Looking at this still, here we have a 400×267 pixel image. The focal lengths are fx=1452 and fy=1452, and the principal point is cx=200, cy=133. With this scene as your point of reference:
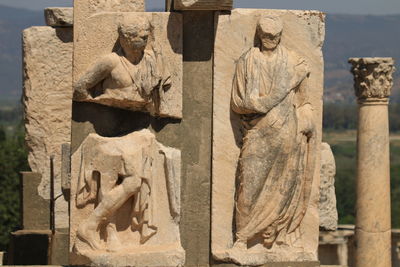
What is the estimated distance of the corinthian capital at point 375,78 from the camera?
2139cm

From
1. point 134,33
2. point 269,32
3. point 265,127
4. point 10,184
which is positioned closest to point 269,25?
point 269,32

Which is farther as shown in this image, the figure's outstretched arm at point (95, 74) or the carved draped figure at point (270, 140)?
the carved draped figure at point (270, 140)

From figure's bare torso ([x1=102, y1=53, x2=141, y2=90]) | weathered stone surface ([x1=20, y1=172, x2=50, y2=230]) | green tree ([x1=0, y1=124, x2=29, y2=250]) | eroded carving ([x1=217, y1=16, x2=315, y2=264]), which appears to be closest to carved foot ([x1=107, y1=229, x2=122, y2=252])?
eroded carving ([x1=217, y1=16, x2=315, y2=264])

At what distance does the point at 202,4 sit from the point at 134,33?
738mm

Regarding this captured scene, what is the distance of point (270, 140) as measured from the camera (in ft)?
46.7

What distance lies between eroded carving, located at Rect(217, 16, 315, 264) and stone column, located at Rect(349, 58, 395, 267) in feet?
22.7

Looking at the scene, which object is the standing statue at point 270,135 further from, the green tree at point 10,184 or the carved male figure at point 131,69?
the green tree at point 10,184

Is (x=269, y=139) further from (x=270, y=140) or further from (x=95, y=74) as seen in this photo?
(x=95, y=74)

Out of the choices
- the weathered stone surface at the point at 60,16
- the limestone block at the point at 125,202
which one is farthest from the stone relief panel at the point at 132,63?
the weathered stone surface at the point at 60,16

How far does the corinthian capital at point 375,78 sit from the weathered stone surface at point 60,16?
4709 mm

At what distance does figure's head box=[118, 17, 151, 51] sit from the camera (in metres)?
14.0

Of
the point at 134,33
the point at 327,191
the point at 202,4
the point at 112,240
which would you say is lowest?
the point at 112,240

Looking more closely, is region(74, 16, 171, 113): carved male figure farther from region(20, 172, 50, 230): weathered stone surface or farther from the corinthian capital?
the corinthian capital

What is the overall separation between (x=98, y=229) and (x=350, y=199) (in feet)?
170
